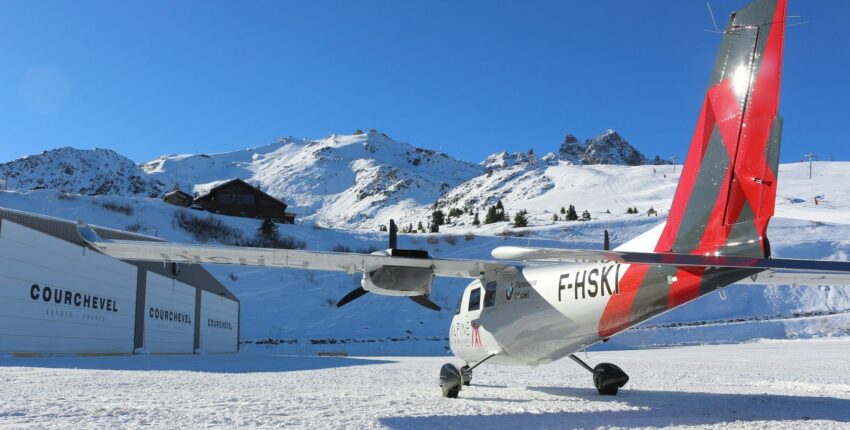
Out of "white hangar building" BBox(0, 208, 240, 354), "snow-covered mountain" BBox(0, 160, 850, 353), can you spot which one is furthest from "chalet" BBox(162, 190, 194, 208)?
"white hangar building" BBox(0, 208, 240, 354)

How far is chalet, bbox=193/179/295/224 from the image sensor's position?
80.1 m

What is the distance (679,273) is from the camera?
8.65m

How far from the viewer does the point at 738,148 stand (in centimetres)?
835

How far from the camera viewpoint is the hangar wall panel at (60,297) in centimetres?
2259

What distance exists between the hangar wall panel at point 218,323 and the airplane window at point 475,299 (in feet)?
95.9

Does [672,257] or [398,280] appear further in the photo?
[398,280]

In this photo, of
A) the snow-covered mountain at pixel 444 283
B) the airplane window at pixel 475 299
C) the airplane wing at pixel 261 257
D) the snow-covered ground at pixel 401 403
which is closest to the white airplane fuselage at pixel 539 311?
the airplane window at pixel 475 299

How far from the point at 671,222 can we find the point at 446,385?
16.9 feet

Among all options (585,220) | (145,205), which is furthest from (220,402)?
(585,220)

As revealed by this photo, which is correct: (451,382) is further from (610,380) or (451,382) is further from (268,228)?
(268,228)

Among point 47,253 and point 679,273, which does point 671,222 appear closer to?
point 679,273

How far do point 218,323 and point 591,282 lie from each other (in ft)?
120

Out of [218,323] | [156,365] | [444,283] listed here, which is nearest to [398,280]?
[156,365]

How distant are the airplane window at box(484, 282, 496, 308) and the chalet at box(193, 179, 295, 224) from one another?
229 feet
